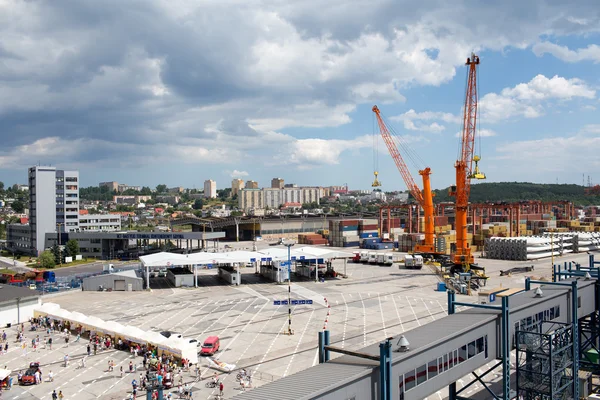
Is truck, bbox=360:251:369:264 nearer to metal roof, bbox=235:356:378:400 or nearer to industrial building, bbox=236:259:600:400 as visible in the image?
industrial building, bbox=236:259:600:400

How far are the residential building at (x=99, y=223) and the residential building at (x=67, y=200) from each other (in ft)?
30.9

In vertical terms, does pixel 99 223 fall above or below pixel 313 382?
above

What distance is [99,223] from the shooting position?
140 meters

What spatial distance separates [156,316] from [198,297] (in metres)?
10.6

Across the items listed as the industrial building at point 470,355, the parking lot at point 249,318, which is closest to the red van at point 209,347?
the parking lot at point 249,318

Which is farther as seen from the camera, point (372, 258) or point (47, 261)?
point (372, 258)

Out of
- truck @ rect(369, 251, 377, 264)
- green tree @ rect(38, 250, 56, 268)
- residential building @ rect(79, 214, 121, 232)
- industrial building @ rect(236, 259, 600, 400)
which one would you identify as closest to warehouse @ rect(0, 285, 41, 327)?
industrial building @ rect(236, 259, 600, 400)

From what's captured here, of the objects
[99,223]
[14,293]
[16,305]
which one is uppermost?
[99,223]

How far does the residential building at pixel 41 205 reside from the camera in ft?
386

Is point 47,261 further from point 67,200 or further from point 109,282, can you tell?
point 109,282

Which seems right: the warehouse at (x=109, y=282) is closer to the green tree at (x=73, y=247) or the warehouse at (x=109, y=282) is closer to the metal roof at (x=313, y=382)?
the green tree at (x=73, y=247)

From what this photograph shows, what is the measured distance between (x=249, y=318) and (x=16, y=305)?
23.2 m

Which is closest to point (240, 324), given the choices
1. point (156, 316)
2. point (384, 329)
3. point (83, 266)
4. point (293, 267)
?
point (156, 316)

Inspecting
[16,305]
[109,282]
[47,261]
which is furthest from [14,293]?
[47,261]
